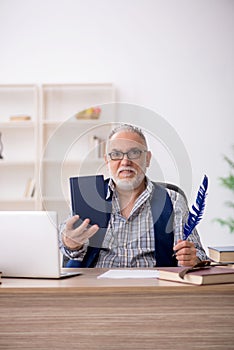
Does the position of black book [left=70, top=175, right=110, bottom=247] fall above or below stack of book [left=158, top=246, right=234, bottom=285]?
above

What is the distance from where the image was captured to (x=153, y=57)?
560cm

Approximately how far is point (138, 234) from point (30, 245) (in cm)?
56

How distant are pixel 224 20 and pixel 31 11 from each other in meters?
1.67

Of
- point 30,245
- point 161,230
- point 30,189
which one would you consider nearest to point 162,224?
point 161,230

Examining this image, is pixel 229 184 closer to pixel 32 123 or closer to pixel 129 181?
pixel 32 123

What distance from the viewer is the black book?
2.22 m

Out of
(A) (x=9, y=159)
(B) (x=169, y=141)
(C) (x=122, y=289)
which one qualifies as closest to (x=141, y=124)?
(B) (x=169, y=141)

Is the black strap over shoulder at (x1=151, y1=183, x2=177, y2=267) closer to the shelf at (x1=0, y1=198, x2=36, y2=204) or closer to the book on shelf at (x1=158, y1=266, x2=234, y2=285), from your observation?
the book on shelf at (x1=158, y1=266, x2=234, y2=285)

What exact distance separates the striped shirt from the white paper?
0.70ft

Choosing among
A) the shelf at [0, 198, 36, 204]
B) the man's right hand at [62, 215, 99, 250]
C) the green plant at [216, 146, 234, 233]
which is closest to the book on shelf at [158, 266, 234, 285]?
the man's right hand at [62, 215, 99, 250]

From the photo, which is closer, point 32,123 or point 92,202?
point 92,202

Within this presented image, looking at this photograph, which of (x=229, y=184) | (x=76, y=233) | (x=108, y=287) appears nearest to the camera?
(x=108, y=287)

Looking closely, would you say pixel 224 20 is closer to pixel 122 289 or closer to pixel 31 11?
pixel 31 11

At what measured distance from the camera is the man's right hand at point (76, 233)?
2.19m
